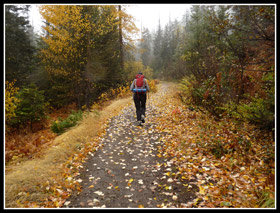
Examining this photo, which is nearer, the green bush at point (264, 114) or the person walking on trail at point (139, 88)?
the green bush at point (264, 114)

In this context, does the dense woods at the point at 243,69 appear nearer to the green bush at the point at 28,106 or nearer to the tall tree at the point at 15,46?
the green bush at the point at 28,106

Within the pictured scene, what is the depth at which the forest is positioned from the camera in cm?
530

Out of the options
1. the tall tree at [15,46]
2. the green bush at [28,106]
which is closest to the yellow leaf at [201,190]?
the green bush at [28,106]

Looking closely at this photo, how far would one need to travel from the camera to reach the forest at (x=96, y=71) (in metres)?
5.30

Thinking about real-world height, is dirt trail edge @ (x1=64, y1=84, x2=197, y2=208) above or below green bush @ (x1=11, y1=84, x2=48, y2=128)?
below

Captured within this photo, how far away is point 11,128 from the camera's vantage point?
9.45 m

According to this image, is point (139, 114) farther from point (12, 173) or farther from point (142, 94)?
point (12, 173)

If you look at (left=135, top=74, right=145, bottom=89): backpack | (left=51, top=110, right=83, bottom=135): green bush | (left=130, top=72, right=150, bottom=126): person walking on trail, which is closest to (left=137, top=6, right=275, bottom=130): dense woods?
(left=130, top=72, right=150, bottom=126): person walking on trail

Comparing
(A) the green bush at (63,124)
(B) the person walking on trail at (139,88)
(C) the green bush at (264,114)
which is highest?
(B) the person walking on trail at (139,88)

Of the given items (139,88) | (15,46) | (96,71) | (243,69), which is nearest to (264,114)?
(243,69)

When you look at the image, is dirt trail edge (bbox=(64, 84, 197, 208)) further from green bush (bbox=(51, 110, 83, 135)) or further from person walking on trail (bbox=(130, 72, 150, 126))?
green bush (bbox=(51, 110, 83, 135))

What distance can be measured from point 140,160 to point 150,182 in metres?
1.18

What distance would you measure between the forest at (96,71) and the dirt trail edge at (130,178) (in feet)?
6.36

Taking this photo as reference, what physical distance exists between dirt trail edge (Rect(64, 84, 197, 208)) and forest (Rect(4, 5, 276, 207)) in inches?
76.4
